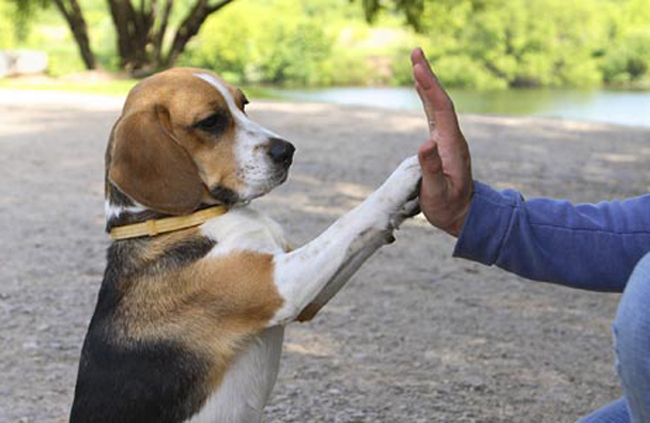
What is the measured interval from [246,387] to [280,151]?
2.35ft

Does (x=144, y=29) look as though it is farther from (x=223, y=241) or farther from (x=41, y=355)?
(x=223, y=241)

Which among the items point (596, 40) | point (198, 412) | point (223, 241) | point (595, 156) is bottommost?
point (596, 40)

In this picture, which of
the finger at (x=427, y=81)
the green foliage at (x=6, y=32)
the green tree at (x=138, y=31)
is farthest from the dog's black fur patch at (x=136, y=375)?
the green foliage at (x=6, y=32)

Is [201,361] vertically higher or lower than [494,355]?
higher

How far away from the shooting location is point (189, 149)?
295cm

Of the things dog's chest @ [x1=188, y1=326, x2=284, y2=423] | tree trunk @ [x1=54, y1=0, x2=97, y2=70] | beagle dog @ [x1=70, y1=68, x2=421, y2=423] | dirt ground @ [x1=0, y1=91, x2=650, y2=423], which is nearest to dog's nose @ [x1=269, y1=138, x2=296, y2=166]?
beagle dog @ [x1=70, y1=68, x2=421, y2=423]

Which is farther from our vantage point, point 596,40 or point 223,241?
point 596,40

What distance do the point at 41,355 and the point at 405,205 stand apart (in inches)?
102

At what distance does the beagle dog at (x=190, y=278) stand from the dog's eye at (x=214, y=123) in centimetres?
3

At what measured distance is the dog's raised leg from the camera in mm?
2633

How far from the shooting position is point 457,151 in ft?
8.25

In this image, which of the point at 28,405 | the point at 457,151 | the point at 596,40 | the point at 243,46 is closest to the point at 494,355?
the point at 28,405

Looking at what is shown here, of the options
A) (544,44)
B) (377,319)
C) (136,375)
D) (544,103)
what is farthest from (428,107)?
(544,44)

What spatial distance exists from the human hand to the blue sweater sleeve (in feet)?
0.17
